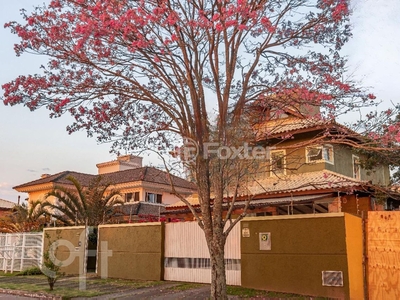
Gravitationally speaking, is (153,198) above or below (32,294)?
above

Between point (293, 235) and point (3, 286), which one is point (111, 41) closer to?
point (293, 235)

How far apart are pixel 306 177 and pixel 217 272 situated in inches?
387

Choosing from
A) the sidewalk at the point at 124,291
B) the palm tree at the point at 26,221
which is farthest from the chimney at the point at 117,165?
the sidewalk at the point at 124,291

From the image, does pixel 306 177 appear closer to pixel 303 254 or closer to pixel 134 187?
pixel 303 254

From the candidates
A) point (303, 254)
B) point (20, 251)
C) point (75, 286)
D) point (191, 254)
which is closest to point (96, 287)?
point (75, 286)

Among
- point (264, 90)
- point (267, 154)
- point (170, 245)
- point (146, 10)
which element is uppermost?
point (146, 10)

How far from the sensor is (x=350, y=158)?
22.0m

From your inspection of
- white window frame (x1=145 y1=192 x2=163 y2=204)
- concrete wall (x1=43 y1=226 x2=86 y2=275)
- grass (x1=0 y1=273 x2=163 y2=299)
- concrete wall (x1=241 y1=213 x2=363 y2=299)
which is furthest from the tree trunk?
white window frame (x1=145 y1=192 x2=163 y2=204)

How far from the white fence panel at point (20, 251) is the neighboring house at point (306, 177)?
21.1 ft

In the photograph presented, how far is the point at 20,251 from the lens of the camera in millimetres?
21078

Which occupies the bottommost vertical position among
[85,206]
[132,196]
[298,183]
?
[85,206]

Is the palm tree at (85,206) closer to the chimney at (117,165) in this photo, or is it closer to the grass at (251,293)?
the grass at (251,293)

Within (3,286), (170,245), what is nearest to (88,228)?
(3,286)

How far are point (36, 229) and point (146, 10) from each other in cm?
1695
